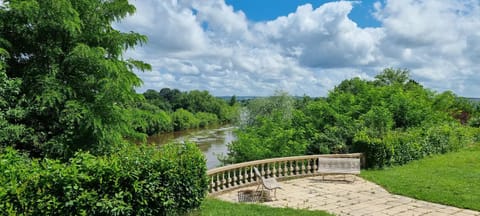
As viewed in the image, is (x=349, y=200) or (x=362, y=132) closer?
(x=349, y=200)

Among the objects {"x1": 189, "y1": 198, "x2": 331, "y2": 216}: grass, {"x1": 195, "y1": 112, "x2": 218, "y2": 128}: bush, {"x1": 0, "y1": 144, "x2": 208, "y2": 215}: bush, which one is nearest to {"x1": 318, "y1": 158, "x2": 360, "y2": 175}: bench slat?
{"x1": 189, "y1": 198, "x2": 331, "y2": 216}: grass

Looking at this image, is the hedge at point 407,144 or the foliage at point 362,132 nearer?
the hedge at point 407,144

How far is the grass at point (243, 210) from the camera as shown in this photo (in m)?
6.52

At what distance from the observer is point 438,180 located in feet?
32.2

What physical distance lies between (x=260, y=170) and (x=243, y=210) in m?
3.39

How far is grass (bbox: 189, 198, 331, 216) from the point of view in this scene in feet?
21.4

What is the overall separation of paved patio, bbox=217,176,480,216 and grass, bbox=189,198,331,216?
609mm

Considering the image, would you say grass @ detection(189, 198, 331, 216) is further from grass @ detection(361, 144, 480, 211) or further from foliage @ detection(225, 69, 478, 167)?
foliage @ detection(225, 69, 478, 167)

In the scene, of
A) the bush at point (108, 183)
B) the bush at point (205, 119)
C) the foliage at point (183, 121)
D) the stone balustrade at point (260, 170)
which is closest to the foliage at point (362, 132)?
the stone balustrade at point (260, 170)

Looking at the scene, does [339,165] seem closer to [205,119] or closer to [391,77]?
[391,77]

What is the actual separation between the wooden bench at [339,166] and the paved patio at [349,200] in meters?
0.31

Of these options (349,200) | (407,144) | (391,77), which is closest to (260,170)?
(349,200)

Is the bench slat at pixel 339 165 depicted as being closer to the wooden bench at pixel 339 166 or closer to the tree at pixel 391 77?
the wooden bench at pixel 339 166

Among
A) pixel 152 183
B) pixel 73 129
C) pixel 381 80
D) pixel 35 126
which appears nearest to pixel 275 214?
pixel 152 183
